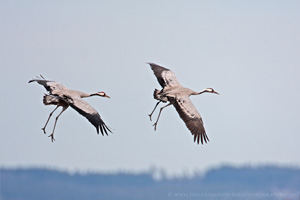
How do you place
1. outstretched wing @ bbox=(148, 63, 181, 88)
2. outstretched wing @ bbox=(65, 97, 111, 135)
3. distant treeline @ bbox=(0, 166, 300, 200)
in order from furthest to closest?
distant treeline @ bbox=(0, 166, 300, 200) → outstretched wing @ bbox=(148, 63, 181, 88) → outstretched wing @ bbox=(65, 97, 111, 135)

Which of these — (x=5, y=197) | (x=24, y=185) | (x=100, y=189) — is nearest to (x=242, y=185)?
(x=100, y=189)

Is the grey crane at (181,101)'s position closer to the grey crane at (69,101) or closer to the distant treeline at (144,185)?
the grey crane at (69,101)

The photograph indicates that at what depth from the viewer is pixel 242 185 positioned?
120188mm

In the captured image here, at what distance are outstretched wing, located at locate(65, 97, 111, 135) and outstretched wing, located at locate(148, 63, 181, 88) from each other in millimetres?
2471

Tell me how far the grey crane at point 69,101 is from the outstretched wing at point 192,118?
1.98m

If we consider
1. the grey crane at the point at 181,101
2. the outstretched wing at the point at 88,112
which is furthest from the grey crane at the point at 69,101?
the grey crane at the point at 181,101

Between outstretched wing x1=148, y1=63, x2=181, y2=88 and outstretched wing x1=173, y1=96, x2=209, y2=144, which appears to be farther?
outstretched wing x1=148, y1=63, x2=181, y2=88

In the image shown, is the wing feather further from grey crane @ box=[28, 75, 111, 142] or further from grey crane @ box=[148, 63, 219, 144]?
grey crane @ box=[148, 63, 219, 144]

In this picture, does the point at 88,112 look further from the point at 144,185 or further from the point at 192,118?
the point at 144,185

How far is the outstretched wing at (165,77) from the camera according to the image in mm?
25688

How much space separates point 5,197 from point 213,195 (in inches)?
1546

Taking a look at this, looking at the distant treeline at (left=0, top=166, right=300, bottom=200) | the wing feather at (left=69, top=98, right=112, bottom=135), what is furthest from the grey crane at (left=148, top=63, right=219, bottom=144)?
the distant treeline at (left=0, top=166, right=300, bottom=200)

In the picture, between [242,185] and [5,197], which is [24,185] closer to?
[5,197]

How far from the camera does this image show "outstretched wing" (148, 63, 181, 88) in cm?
2569
